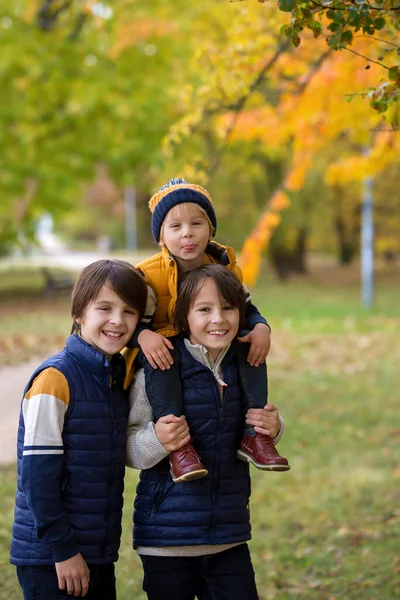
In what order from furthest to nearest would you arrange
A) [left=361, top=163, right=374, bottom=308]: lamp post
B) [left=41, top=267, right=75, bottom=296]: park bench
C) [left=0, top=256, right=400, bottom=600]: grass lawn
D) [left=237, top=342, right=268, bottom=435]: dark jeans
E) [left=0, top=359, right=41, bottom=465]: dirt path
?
1. [left=41, top=267, right=75, bottom=296]: park bench
2. [left=361, top=163, right=374, bottom=308]: lamp post
3. [left=0, top=359, right=41, bottom=465]: dirt path
4. [left=0, top=256, right=400, bottom=600]: grass lawn
5. [left=237, top=342, right=268, bottom=435]: dark jeans

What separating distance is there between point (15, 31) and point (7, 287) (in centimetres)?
1023

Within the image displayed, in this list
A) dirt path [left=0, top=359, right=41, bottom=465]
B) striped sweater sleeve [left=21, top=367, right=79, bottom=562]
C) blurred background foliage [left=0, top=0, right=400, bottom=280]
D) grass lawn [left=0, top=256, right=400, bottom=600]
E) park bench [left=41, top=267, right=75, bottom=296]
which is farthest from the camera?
park bench [left=41, top=267, right=75, bottom=296]

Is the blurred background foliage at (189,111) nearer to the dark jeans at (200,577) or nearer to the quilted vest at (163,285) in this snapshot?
the quilted vest at (163,285)

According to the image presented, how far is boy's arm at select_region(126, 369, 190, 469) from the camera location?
2.65m

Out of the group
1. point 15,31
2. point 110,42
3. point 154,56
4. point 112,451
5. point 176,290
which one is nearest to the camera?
point 112,451

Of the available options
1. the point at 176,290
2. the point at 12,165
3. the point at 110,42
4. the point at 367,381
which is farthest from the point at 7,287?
the point at 176,290

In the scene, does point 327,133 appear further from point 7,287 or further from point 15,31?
point 7,287

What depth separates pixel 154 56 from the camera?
56.7ft

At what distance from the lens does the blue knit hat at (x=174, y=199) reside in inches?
113

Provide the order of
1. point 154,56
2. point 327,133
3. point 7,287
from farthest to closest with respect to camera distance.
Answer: point 7,287, point 154,56, point 327,133

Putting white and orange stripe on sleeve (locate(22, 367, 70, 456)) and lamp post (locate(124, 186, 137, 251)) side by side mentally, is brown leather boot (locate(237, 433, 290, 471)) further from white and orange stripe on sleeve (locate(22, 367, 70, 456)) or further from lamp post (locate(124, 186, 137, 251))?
lamp post (locate(124, 186, 137, 251))

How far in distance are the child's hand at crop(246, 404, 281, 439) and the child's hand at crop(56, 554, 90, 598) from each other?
72 cm

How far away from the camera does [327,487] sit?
21.3 feet

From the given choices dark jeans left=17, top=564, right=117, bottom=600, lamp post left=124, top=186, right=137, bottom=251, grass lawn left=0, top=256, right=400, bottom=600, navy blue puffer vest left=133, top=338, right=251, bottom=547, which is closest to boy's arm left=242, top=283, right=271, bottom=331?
navy blue puffer vest left=133, top=338, right=251, bottom=547
